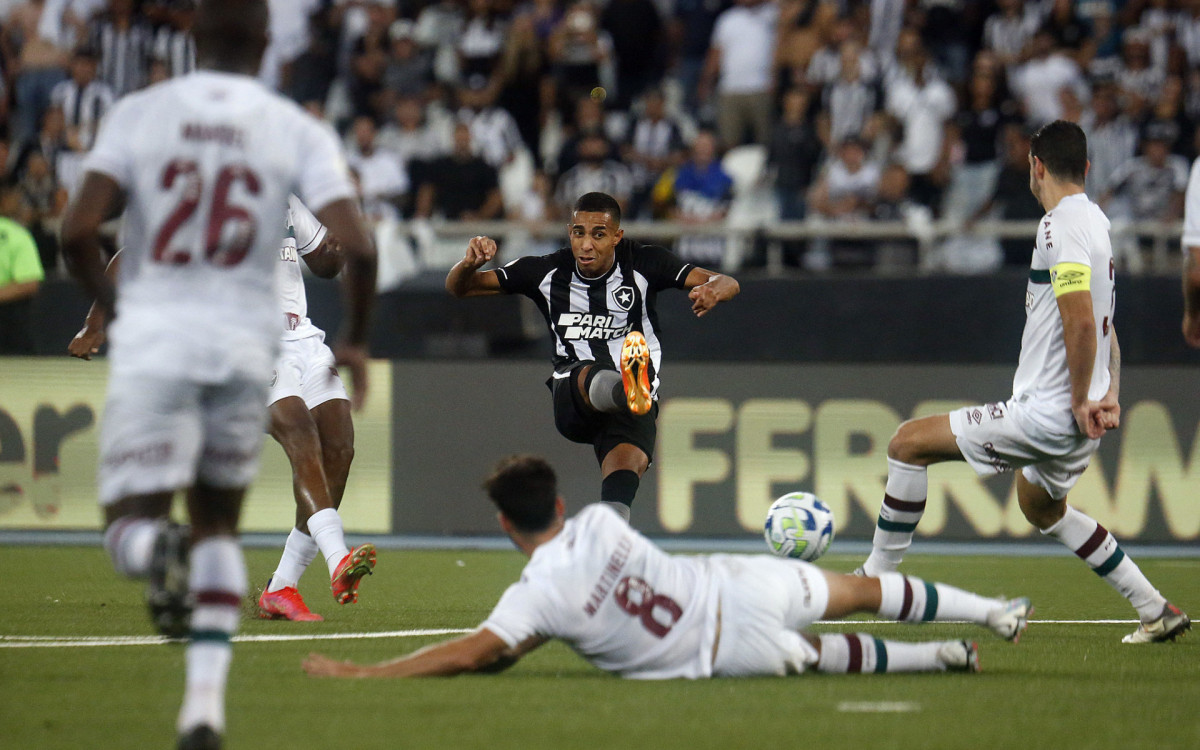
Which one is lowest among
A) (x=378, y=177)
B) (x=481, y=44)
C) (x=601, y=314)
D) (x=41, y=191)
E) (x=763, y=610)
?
(x=763, y=610)

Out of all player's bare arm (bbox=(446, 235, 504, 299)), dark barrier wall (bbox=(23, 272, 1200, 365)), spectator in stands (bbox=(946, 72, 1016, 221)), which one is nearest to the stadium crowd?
spectator in stands (bbox=(946, 72, 1016, 221))

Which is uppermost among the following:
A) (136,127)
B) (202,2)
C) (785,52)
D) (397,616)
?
(785,52)

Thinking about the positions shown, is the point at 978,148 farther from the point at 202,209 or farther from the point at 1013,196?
the point at 202,209

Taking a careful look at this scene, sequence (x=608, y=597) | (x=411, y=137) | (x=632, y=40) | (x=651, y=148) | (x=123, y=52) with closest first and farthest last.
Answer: (x=608, y=597)
(x=651, y=148)
(x=411, y=137)
(x=123, y=52)
(x=632, y=40)

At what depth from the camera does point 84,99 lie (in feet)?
51.5

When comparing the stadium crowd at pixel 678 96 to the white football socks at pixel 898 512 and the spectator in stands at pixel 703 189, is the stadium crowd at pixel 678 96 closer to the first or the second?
the spectator in stands at pixel 703 189

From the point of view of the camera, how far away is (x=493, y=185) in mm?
14789

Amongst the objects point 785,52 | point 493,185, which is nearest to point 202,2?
point 493,185

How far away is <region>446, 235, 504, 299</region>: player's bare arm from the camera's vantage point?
7254mm

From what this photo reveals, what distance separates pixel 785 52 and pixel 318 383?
8.92 metres

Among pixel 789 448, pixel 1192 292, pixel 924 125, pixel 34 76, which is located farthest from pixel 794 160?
pixel 34 76

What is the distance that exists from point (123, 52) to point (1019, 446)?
12.0 metres

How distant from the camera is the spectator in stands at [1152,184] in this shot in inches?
541

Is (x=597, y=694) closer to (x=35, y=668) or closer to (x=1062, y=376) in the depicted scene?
(x=35, y=668)
